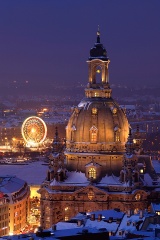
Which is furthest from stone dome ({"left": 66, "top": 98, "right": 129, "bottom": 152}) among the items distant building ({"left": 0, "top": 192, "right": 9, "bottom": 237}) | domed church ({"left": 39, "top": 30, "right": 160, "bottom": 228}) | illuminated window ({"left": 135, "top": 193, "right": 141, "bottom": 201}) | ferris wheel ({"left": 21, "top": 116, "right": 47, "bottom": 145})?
ferris wheel ({"left": 21, "top": 116, "right": 47, "bottom": 145})

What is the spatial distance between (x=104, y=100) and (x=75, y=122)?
13.6 ft

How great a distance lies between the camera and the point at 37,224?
10275 cm

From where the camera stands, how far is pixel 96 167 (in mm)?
94688

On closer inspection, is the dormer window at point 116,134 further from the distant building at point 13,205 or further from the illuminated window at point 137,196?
the distant building at point 13,205

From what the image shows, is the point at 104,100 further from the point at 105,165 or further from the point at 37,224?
the point at 37,224

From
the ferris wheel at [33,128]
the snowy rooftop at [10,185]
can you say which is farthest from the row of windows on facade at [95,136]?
the ferris wheel at [33,128]

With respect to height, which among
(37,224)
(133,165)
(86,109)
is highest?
(86,109)

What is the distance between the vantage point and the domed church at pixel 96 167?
9331 centimetres

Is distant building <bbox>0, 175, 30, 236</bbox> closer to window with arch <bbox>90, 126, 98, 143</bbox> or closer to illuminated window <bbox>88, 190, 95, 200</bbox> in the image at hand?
illuminated window <bbox>88, 190, 95, 200</bbox>

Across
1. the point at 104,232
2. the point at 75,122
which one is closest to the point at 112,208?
the point at 75,122

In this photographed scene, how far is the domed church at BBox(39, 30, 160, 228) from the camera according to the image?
93.3 meters

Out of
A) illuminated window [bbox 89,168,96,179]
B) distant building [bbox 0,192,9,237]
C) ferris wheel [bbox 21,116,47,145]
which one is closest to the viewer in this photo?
illuminated window [bbox 89,168,96,179]

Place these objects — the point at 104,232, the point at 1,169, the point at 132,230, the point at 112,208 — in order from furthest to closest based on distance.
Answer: the point at 1,169 < the point at 112,208 < the point at 132,230 < the point at 104,232

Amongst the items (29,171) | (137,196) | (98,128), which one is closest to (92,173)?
(98,128)
